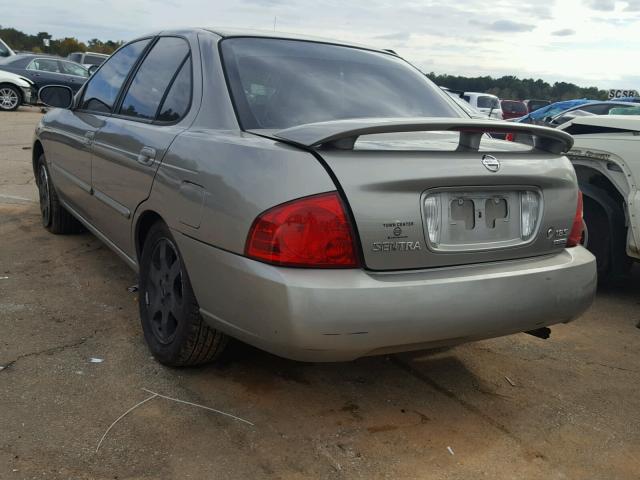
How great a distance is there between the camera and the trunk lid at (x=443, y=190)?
7.57 ft

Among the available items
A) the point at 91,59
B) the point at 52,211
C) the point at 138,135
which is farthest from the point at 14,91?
the point at 138,135

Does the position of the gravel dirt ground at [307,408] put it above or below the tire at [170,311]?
below

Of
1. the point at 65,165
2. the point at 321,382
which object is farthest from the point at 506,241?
the point at 65,165

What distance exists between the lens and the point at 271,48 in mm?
3191

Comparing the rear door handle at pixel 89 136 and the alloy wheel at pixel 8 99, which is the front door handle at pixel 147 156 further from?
the alloy wheel at pixel 8 99

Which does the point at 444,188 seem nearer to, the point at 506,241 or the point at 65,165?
the point at 506,241

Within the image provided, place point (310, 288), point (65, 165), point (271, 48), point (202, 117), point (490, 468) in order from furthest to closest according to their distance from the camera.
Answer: point (65, 165), point (271, 48), point (202, 117), point (490, 468), point (310, 288)

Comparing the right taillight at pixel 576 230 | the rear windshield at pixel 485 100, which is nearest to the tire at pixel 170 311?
the right taillight at pixel 576 230

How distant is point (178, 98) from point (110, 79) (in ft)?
4.31

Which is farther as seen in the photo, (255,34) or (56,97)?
(56,97)

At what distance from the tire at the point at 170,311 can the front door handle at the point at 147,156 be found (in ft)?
1.01

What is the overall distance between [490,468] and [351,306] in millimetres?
841

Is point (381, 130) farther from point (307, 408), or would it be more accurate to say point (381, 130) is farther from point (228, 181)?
point (307, 408)

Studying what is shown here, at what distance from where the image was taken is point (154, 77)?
3.53 meters
